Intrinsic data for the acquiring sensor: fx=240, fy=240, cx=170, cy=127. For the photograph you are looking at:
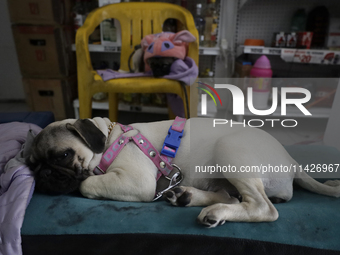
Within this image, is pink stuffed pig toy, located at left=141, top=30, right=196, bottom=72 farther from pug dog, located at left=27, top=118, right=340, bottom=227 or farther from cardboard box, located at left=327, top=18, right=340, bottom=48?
cardboard box, located at left=327, top=18, right=340, bottom=48

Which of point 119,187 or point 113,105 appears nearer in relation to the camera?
point 119,187

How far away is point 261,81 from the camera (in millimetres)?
2469

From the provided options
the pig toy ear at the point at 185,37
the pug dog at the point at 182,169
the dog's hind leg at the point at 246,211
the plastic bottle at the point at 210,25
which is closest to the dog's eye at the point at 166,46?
the pig toy ear at the point at 185,37

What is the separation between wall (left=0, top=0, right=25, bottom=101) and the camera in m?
2.50

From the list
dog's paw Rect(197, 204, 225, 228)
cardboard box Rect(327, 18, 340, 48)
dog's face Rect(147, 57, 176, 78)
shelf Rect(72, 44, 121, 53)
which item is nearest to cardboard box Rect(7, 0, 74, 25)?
shelf Rect(72, 44, 121, 53)

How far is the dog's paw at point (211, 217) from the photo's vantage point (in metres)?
0.85

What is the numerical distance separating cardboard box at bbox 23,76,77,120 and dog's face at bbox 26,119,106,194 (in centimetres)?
187

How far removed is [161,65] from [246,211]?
58.2 inches

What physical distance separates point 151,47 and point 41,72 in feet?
4.76

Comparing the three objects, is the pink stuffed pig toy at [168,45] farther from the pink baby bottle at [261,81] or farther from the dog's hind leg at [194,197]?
the dog's hind leg at [194,197]

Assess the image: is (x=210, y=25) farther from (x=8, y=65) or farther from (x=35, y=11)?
(x=8, y=65)

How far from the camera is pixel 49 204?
3.17 feet

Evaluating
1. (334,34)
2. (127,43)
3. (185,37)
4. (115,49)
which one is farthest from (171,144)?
(334,34)

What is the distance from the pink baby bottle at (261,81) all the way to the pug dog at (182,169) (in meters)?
1.46
